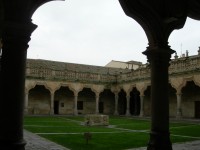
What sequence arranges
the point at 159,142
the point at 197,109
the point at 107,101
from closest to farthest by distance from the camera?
the point at 159,142 → the point at 197,109 → the point at 107,101

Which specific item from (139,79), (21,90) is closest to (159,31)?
(21,90)

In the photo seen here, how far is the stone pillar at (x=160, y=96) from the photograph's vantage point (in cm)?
630

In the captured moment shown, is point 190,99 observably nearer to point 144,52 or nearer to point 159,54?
point 144,52

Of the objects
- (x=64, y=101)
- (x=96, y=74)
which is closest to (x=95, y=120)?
(x=96, y=74)

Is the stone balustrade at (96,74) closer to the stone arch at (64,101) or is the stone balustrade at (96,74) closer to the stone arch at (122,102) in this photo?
the stone arch at (64,101)

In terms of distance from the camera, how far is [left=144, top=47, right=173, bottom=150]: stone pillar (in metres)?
6.30

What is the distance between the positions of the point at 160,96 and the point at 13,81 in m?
3.13

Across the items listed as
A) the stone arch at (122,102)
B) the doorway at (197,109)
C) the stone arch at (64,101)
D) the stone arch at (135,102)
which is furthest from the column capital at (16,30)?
the stone arch at (122,102)

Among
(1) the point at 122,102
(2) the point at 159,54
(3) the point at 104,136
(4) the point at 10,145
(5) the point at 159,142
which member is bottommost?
(3) the point at 104,136

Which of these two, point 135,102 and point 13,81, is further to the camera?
point 135,102

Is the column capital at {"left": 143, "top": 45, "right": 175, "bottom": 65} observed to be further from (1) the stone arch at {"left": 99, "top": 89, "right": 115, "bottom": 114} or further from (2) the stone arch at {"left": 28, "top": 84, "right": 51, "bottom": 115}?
(1) the stone arch at {"left": 99, "top": 89, "right": 115, "bottom": 114}

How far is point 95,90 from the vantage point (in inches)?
1438

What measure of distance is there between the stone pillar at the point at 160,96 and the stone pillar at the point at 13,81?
9.12 ft

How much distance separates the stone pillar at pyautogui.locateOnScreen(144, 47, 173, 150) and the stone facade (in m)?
21.0
